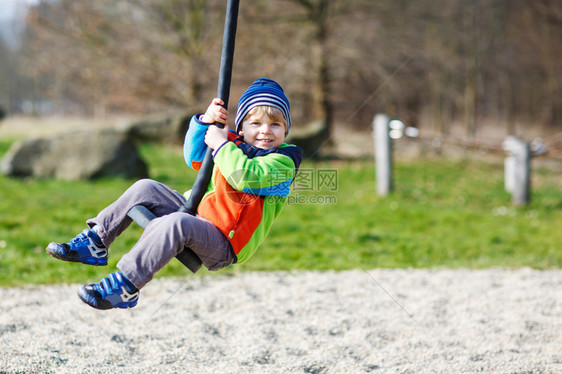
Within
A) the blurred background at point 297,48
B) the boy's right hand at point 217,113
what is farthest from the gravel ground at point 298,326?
the blurred background at point 297,48

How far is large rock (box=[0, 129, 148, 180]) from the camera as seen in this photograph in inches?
366

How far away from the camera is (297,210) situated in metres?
7.74

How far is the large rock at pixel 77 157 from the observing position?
9289 millimetres

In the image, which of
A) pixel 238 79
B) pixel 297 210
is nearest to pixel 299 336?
pixel 297 210

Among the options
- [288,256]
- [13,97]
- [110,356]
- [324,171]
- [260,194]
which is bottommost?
[110,356]

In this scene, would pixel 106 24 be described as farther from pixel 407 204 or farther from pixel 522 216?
pixel 522 216

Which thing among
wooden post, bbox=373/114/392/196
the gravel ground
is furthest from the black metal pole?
wooden post, bbox=373/114/392/196

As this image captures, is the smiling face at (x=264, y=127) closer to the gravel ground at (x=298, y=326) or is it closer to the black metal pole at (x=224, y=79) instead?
the black metal pole at (x=224, y=79)

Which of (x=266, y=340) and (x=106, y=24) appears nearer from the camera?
(x=266, y=340)

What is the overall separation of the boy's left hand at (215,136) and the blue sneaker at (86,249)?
745mm

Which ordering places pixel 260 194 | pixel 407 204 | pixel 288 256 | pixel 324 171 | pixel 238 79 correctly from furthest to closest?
1. pixel 238 79
2. pixel 324 171
3. pixel 407 204
4. pixel 288 256
5. pixel 260 194

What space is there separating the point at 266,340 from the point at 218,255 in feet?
4.13

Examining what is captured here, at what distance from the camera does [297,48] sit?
13578 millimetres

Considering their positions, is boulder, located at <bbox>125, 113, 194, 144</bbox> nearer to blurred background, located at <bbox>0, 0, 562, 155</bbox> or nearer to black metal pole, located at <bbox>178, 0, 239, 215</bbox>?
blurred background, located at <bbox>0, 0, 562, 155</bbox>
